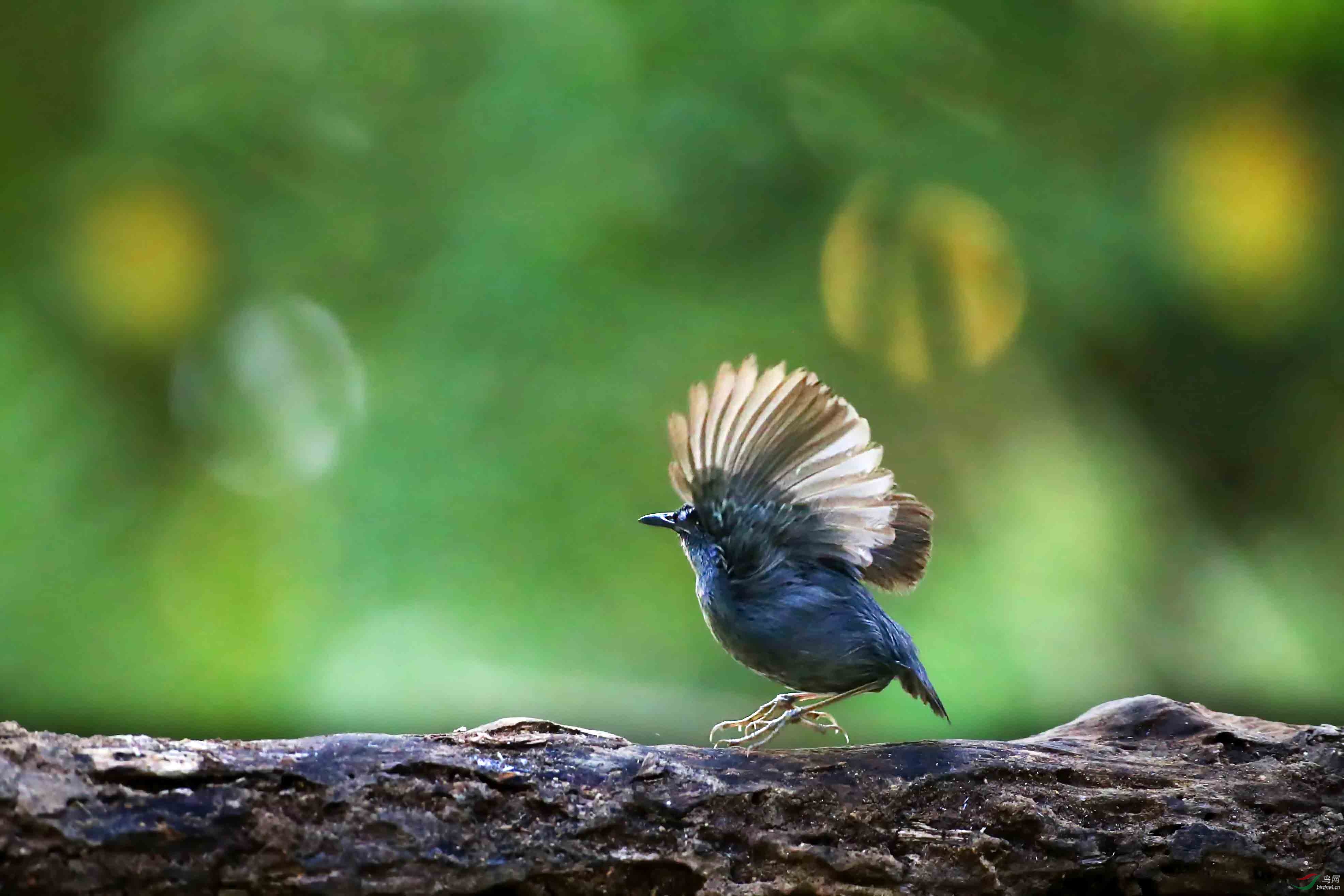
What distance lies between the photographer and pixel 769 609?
1886 millimetres

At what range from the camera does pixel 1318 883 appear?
1.77 metres

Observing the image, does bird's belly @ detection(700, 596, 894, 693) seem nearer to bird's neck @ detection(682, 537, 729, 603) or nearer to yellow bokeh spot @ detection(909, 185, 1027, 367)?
bird's neck @ detection(682, 537, 729, 603)

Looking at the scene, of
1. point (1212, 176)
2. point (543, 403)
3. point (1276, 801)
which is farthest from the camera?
point (1212, 176)

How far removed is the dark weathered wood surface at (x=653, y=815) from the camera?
54.5 inches

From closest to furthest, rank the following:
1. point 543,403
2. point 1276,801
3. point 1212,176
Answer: point 1276,801 < point 543,403 < point 1212,176

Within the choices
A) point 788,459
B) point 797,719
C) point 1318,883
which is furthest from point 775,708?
point 1318,883

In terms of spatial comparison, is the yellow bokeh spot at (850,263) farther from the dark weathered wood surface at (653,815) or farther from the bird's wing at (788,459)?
the dark weathered wood surface at (653,815)

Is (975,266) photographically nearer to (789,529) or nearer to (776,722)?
(789,529)

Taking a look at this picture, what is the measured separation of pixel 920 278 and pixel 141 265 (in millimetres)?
2147

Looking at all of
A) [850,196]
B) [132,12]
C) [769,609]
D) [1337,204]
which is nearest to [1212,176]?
[1337,204]

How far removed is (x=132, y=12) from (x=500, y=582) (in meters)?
1.82

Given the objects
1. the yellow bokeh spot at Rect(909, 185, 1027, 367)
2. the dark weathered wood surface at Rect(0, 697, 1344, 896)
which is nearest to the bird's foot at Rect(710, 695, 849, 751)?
the dark weathered wood surface at Rect(0, 697, 1344, 896)

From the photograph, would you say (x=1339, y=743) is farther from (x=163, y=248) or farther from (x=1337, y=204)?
(x=163, y=248)

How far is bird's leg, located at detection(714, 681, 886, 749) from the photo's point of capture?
6.26ft
